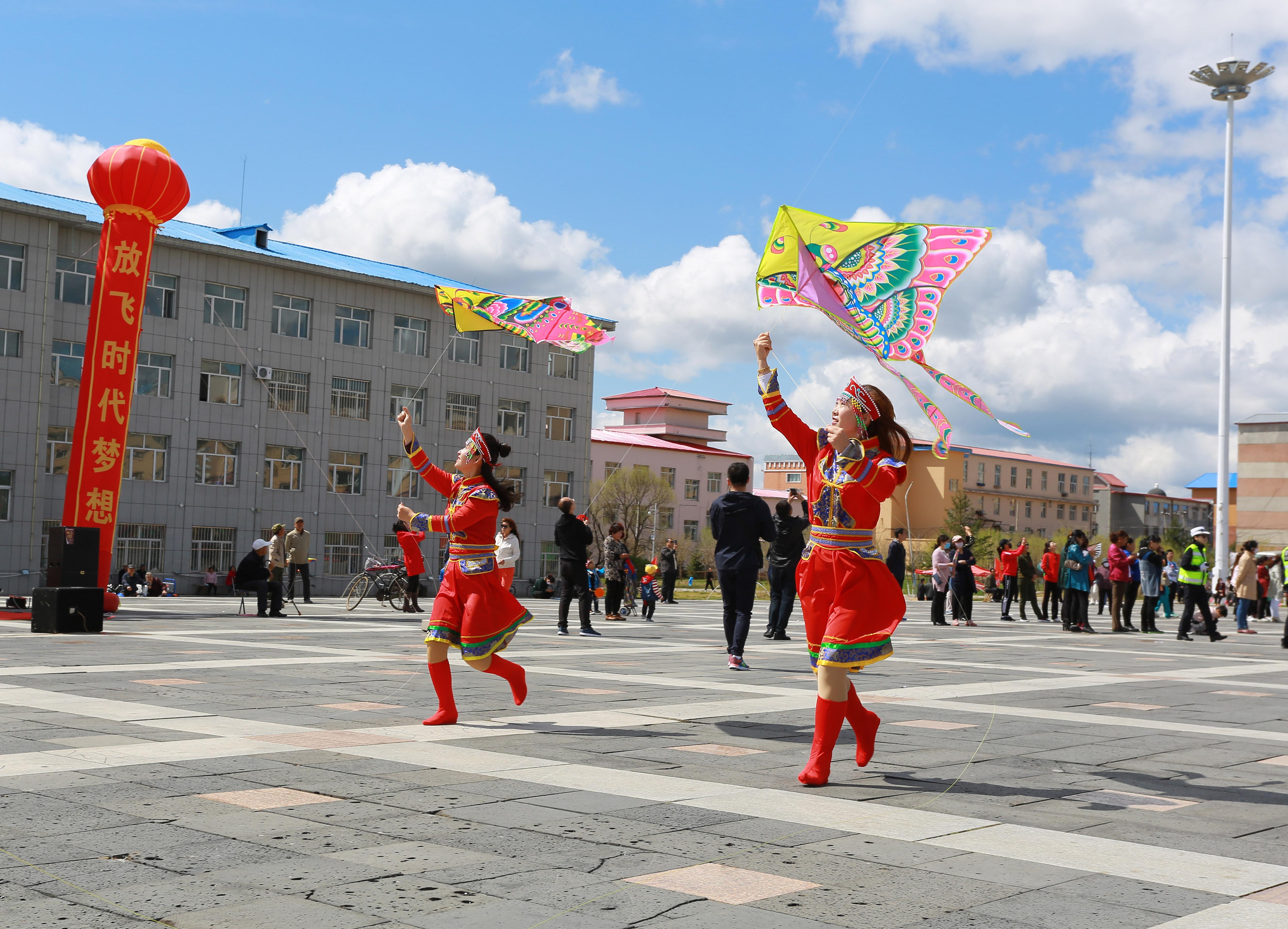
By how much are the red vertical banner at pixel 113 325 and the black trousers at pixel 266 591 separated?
224cm

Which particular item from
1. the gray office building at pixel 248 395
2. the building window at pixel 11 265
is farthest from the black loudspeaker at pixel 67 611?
the building window at pixel 11 265

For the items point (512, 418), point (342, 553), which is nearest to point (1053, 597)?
point (342, 553)

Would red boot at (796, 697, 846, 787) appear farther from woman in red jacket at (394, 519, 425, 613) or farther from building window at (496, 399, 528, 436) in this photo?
building window at (496, 399, 528, 436)

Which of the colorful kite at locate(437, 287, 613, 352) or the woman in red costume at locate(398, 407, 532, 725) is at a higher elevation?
the colorful kite at locate(437, 287, 613, 352)

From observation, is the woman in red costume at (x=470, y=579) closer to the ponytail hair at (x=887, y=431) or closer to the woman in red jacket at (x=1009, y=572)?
the ponytail hair at (x=887, y=431)

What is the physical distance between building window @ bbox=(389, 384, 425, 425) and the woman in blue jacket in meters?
30.6

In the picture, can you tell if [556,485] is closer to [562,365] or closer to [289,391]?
[562,365]

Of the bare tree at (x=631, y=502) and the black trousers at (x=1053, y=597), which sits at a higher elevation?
the bare tree at (x=631, y=502)

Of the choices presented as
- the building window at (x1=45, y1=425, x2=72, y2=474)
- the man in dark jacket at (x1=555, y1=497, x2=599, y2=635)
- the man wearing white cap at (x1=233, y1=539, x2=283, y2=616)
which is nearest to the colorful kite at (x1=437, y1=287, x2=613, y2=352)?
the man in dark jacket at (x1=555, y1=497, x2=599, y2=635)

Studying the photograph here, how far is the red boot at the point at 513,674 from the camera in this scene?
25.8 ft

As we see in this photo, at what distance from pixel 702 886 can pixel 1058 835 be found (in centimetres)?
168

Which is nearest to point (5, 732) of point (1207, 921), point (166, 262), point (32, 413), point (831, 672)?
point (831, 672)

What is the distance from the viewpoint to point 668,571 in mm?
30062

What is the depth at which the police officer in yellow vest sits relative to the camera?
1953 cm
